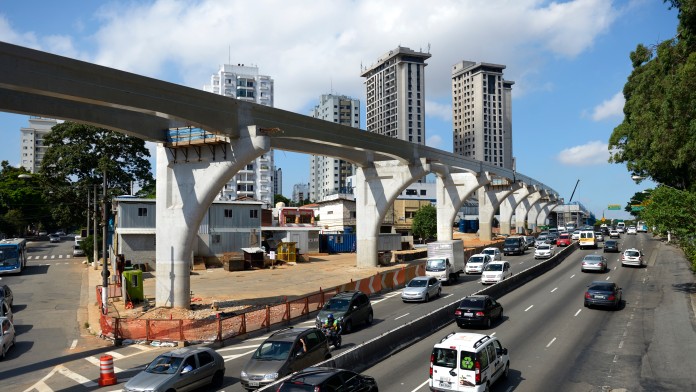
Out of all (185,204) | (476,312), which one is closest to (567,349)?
(476,312)

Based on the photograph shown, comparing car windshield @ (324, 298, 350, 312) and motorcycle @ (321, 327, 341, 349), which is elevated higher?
car windshield @ (324, 298, 350, 312)

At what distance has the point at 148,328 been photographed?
22844 millimetres

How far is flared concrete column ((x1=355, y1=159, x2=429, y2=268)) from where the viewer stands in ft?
180

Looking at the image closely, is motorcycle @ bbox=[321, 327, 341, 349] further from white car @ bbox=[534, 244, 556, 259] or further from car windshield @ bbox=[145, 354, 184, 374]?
white car @ bbox=[534, 244, 556, 259]

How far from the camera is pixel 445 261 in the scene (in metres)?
39.5

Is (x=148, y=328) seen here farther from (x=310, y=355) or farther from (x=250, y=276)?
(x=250, y=276)

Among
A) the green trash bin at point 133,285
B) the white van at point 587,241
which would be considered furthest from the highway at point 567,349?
the white van at point 587,241

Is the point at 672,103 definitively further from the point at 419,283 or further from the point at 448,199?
the point at 448,199

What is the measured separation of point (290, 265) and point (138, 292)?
26128 mm

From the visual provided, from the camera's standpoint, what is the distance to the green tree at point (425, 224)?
9351cm

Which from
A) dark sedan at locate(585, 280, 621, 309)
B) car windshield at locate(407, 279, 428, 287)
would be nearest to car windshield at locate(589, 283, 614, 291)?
dark sedan at locate(585, 280, 621, 309)

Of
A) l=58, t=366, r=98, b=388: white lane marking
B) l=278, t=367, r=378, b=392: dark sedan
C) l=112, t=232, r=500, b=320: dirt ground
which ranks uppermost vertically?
l=278, t=367, r=378, b=392: dark sedan

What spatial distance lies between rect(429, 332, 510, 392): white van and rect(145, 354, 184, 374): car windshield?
7.29 m

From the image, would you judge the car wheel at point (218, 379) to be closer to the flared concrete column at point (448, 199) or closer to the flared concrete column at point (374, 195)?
the flared concrete column at point (374, 195)
